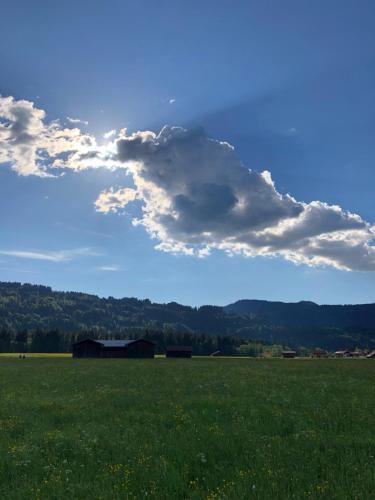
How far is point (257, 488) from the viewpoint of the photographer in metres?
8.70

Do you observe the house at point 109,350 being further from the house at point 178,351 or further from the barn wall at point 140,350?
the house at point 178,351

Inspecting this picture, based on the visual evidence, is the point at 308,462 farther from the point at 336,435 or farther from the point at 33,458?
the point at 33,458

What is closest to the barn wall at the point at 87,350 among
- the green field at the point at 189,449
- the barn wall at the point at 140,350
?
the barn wall at the point at 140,350

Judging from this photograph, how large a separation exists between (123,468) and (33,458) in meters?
2.98

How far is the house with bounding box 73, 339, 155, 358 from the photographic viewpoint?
370 feet

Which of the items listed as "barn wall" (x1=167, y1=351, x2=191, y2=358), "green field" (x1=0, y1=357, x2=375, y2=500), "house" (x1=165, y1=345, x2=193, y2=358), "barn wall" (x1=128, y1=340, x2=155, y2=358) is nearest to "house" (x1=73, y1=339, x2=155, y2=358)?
"barn wall" (x1=128, y1=340, x2=155, y2=358)

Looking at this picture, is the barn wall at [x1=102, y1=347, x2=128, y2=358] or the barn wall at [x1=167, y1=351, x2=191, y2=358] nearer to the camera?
the barn wall at [x1=102, y1=347, x2=128, y2=358]

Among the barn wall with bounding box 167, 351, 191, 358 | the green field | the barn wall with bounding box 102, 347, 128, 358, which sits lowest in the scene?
the barn wall with bounding box 167, 351, 191, 358

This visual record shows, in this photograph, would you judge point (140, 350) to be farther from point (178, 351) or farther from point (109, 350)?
point (178, 351)

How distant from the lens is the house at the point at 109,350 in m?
113

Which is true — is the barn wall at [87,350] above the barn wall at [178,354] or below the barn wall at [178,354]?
above

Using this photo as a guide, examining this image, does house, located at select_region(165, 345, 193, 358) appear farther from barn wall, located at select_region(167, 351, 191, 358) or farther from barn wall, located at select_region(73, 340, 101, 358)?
barn wall, located at select_region(73, 340, 101, 358)

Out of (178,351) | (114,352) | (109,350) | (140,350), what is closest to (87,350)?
(109,350)

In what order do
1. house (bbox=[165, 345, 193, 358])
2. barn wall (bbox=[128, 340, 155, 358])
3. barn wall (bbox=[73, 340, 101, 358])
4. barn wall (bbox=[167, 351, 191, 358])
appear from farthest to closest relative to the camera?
1. barn wall (bbox=[167, 351, 191, 358])
2. house (bbox=[165, 345, 193, 358])
3. barn wall (bbox=[128, 340, 155, 358])
4. barn wall (bbox=[73, 340, 101, 358])
